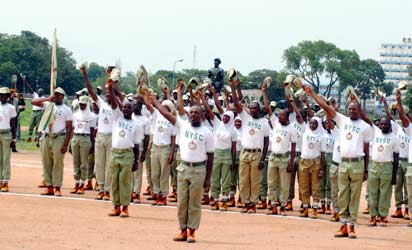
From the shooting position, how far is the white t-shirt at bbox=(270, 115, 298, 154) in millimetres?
19703

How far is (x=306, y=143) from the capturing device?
64.7 feet

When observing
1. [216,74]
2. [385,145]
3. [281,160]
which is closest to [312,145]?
[281,160]

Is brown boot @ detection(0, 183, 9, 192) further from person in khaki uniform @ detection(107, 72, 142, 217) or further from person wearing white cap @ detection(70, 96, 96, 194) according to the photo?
person in khaki uniform @ detection(107, 72, 142, 217)

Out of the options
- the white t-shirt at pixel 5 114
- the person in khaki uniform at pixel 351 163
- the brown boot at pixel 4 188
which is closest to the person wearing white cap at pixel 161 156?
the white t-shirt at pixel 5 114

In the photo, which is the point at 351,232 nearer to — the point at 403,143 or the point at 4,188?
the point at 403,143

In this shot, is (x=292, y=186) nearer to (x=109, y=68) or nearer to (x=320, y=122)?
(x=320, y=122)

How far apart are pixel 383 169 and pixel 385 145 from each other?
47cm

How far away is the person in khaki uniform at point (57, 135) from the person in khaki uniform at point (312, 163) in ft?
15.4

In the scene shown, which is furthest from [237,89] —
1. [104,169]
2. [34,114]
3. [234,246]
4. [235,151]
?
[34,114]

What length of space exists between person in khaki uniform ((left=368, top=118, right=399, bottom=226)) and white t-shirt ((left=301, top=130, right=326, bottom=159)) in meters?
1.09

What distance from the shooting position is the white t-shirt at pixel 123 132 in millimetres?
17578

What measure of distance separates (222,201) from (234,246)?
5.46 metres

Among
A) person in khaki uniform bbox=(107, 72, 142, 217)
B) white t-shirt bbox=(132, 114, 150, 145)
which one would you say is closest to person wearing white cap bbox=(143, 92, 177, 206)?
white t-shirt bbox=(132, 114, 150, 145)

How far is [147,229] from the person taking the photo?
16156 millimetres
